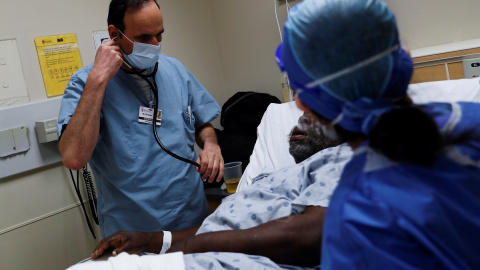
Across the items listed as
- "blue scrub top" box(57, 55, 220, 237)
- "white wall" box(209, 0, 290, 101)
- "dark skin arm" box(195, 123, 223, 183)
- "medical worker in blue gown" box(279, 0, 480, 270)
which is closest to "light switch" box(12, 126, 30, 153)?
"blue scrub top" box(57, 55, 220, 237)

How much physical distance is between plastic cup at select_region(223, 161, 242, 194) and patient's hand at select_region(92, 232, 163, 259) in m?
0.57

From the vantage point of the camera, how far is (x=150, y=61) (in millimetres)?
1668

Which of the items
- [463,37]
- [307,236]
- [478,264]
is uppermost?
[463,37]

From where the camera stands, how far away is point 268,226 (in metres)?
1.32

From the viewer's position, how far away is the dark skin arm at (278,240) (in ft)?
4.15

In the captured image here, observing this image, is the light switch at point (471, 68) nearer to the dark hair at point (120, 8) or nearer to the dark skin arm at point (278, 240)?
the dark skin arm at point (278, 240)

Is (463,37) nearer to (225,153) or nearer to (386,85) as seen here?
(225,153)

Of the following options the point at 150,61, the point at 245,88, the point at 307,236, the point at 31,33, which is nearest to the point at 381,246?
the point at 307,236

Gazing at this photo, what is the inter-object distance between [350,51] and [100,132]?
1238 millimetres

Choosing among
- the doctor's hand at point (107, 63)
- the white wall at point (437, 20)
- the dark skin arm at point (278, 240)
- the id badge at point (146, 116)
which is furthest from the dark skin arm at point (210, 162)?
the white wall at point (437, 20)

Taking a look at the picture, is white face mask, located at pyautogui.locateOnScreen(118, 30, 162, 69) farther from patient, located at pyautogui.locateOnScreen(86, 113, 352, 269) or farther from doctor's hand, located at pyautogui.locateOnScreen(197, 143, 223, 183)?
patient, located at pyautogui.locateOnScreen(86, 113, 352, 269)

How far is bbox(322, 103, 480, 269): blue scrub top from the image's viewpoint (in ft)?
2.02

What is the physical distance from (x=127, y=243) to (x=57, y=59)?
1.25m

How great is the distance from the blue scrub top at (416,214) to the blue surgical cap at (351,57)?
76mm
